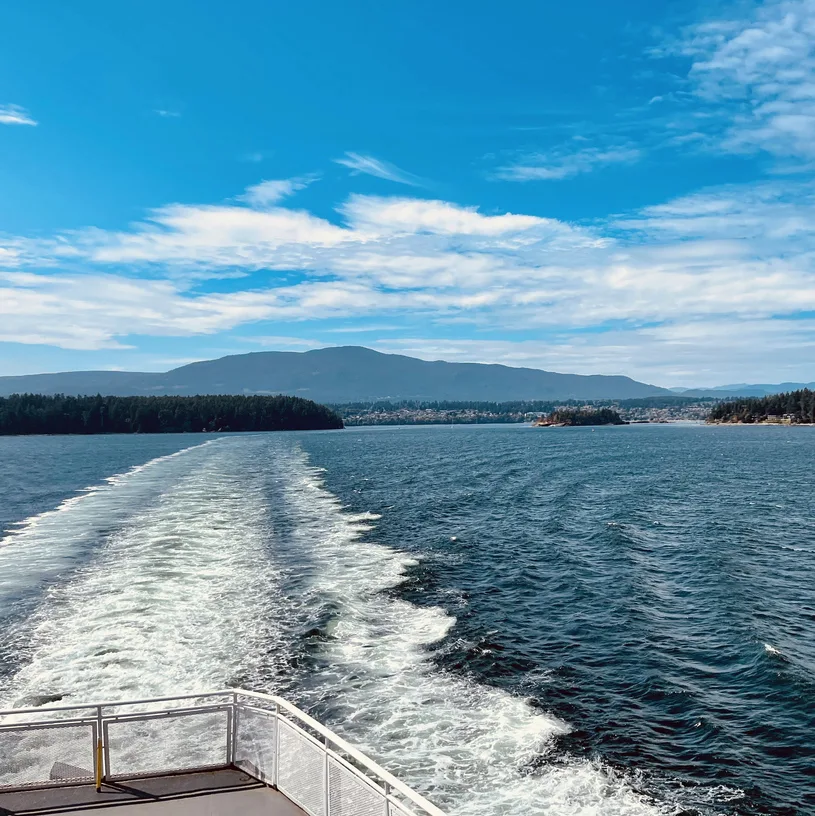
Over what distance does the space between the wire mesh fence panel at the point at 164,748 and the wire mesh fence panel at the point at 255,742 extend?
34 centimetres

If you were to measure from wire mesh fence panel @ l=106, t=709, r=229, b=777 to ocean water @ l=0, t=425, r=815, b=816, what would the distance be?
4.61 meters

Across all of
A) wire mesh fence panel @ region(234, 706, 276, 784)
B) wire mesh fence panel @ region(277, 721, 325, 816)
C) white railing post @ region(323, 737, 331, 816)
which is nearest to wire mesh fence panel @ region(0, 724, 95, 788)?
wire mesh fence panel @ region(234, 706, 276, 784)

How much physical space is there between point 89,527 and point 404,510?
22726mm

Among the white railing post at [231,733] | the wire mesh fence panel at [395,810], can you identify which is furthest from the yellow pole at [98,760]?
the wire mesh fence panel at [395,810]

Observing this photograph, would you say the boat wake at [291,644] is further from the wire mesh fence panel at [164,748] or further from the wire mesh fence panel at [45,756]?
the wire mesh fence panel at [45,756]

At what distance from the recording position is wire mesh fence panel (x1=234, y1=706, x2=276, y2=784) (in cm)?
1173

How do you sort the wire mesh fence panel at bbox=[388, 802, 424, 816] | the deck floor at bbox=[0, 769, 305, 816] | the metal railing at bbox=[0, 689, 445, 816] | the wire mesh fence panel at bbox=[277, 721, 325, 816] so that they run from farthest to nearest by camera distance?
the deck floor at bbox=[0, 769, 305, 816]
the wire mesh fence panel at bbox=[277, 721, 325, 816]
the metal railing at bbox=[0, 689, 445, 816]
the wire mesh fence panel at bbox=[388, 802, 424, 816]

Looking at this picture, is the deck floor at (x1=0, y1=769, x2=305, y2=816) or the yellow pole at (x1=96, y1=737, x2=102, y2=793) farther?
the yellow pole at (x1=96, y1=737, x2=102, y2=793)

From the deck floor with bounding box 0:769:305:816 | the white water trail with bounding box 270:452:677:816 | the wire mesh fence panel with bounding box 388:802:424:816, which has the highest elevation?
the wire mesh fence panel with bounding box 388:802:424:816

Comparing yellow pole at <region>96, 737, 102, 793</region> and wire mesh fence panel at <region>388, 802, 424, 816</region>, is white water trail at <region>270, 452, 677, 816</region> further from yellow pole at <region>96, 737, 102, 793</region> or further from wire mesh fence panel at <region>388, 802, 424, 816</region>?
yellow pole at <region>96, 737, 102, 793</region>

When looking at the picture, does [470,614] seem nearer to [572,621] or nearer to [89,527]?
[572,621]

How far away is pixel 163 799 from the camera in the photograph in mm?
11344

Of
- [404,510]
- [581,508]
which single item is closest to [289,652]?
[404,510]

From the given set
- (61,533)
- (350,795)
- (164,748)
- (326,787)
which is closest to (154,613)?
(164,748)
